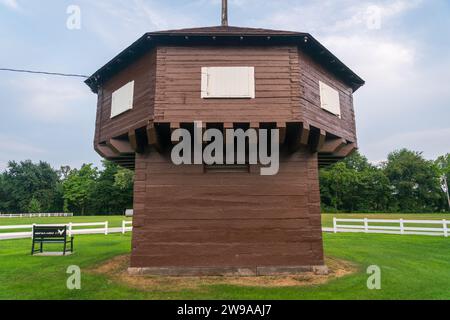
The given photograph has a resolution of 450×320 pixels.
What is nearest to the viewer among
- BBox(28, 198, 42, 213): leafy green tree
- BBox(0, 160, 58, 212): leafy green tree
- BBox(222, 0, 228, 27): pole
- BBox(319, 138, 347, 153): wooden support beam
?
BBox(319, 138, 347, 153): wooden support beam

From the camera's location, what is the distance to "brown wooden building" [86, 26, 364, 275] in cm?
841

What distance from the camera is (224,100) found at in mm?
8508

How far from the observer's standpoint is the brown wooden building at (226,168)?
841cm

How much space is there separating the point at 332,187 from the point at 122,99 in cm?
6200

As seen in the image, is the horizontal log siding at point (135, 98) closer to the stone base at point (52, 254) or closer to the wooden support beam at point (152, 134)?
the wooden support beam at point (152, 134)

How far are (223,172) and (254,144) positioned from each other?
4.22ft

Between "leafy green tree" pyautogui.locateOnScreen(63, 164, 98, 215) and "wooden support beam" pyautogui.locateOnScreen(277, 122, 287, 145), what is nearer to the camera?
"wooden support beam" pyautogui.locateOnScreen(277, 122, 287, 145)

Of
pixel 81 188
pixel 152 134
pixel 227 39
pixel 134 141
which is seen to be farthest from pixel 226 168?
pixel 81 188

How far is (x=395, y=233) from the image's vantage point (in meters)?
19.0

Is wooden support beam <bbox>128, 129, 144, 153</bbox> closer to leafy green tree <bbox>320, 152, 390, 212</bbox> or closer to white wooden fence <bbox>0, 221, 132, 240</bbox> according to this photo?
white wooden fence <bbox>0, 221, 132, 240</bbox>

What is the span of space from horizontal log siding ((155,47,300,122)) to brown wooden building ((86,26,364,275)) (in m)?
0.03

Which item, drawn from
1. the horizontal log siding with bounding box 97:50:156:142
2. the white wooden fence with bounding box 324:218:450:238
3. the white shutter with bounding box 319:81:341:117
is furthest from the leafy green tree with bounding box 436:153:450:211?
the horizontal log siding with bounding box 97:50:156:142
